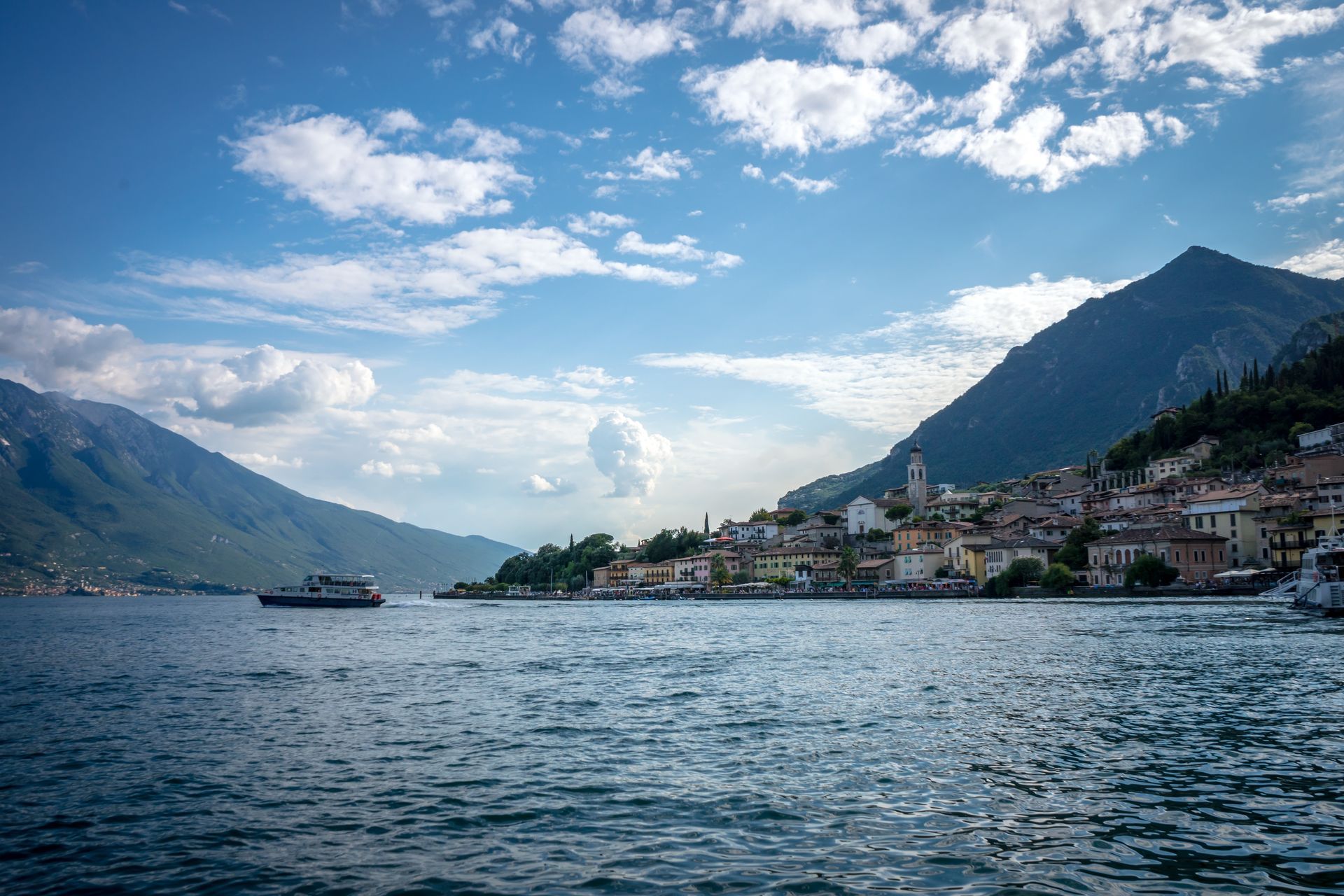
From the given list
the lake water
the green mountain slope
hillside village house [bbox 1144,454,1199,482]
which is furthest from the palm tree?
the lake water

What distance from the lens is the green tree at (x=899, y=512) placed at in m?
150

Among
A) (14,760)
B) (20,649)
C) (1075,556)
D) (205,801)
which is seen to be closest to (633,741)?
(205,801)

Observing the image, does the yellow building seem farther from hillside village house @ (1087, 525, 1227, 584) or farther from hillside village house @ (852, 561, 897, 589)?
hillside village house @ (1087, 525, 1227, 584)

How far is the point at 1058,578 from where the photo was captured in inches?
3477

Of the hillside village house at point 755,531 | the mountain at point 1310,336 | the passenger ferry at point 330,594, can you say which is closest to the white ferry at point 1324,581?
the passenger ferry at point 330,594

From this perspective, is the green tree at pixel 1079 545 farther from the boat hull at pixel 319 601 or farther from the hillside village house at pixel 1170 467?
the boat hull at pixel 319 601

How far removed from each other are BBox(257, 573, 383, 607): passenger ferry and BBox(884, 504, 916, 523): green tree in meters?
90.5

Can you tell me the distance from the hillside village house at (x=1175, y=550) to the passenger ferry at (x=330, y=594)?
88.2 metres

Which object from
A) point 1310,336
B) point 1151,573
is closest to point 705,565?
point 1151,573

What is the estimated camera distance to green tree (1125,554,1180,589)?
79.3m

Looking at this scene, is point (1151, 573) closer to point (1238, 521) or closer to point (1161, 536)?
point (1161, 536)

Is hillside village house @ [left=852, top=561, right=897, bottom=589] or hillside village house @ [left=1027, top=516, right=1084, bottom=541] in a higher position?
hillside village house @ [left=1027, top=516, right=1084, bottom=541]

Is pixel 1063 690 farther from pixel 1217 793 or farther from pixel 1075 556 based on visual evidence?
pixel 1075 556

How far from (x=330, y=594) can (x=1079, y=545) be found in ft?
305
